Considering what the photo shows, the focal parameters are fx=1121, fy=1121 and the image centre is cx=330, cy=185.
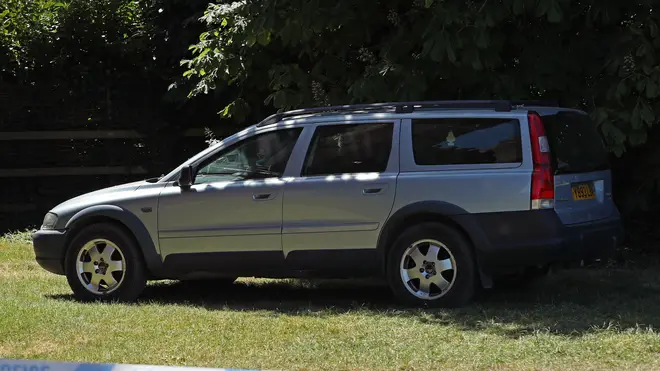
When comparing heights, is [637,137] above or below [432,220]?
above

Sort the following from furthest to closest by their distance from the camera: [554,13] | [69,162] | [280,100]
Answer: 1. [69,162]
2. [280,100]
3. [554,13]

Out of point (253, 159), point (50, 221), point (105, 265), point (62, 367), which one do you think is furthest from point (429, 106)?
point (62, 367)

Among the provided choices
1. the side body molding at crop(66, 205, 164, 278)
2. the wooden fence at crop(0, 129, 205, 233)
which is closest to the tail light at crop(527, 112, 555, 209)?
the side body molding at crop(66, 205, 164, 278)

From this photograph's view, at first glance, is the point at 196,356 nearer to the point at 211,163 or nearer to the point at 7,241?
the point at 211,163

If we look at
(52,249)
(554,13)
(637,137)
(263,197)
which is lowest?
(52,249)

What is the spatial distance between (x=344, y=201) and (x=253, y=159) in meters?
0.95

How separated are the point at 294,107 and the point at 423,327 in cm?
444

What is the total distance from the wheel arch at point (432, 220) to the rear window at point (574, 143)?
31.7 inches

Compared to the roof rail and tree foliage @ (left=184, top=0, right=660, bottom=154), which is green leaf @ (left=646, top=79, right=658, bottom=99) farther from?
the roof rail

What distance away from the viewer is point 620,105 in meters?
10.5

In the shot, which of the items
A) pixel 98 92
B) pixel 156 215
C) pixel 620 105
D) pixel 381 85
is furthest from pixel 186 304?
pixel 98 92

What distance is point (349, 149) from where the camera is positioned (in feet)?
30.3

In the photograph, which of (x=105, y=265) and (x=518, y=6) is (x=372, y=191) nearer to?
(x=518, y=6)

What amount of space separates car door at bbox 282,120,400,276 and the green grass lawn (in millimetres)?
413
